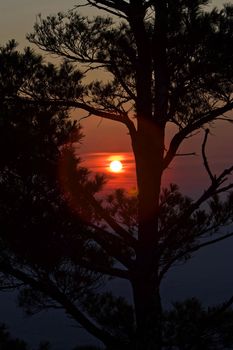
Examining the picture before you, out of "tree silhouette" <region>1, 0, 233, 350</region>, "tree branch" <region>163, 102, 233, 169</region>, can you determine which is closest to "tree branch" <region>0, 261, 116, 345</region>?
"tree silhouette" <region>1, 0, 233, 350</region>

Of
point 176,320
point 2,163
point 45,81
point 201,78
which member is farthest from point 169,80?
point 176,320

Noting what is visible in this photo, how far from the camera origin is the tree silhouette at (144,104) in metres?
6.55

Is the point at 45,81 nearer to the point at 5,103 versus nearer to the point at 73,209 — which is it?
the point at 5,103

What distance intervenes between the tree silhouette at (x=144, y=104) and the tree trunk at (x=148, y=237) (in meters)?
0.01

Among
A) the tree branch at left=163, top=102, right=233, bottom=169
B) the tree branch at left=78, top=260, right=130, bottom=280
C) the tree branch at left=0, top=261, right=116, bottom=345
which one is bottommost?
the tree branch at left=0, top=261, right=116, bottom=345

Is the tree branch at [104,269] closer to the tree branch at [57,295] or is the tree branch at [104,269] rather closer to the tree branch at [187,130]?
the tree branch at [57,295]

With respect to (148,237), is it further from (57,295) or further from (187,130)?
(187,130)

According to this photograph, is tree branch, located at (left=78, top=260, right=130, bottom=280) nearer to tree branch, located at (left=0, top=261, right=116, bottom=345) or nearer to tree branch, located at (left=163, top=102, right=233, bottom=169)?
tree branch, located at (left=0, top=261, right=116, bottom=345)

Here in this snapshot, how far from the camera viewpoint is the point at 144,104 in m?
7.25

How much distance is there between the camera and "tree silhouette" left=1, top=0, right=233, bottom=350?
6555mm

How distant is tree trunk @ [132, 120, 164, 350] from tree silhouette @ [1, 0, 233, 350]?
0.01 m

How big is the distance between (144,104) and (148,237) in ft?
5.19

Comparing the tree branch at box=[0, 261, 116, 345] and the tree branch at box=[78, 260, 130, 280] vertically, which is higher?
the tree branch at box=[78, 260, 130, 280]

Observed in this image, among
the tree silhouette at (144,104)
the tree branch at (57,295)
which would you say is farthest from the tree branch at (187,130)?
the tree branch at (57,295)
